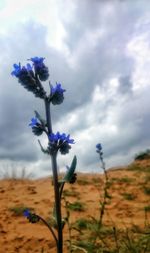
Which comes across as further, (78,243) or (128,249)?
(78,243)

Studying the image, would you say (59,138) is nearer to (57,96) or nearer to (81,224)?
(57,96)

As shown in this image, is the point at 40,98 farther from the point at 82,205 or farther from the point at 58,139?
the point at 82,205

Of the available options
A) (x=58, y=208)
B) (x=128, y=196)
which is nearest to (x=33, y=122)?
(x=58, y=208)

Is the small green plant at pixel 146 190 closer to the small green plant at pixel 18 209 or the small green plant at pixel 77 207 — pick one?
the small green plant at pixel 77 207

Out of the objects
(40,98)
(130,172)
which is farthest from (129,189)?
(40,98)

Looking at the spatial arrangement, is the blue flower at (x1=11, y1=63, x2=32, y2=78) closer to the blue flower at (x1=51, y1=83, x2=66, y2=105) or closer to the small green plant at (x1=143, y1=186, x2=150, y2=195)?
the blue flower at (x1=51, y1=83, x2=66, y2=105)
